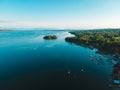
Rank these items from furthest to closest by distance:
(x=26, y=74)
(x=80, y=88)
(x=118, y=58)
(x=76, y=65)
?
(x=118, y=58) → (x=76, y=65) → (x=26, y=74) → (x=80, y=88)

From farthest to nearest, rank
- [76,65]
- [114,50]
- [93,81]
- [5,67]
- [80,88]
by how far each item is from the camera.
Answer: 1. [114,50]
2. [76,65]
3. [5,67]
4. [93,81]
5. [80,88]

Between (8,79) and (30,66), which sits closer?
(8,79)

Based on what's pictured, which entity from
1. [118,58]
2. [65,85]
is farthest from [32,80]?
[118,58]

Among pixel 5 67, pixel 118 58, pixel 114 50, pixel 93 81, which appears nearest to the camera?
pixel 93 81

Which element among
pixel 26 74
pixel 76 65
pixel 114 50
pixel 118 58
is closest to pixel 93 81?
pixel 76 65

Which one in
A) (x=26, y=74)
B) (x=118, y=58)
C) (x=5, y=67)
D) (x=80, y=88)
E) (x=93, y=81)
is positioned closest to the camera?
(x=80, y=88)

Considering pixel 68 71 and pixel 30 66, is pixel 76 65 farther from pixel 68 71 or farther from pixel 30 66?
pixel 30 66

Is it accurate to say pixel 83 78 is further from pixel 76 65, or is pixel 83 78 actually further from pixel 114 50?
pixel 114 50

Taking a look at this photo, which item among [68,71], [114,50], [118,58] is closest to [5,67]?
[68,71]

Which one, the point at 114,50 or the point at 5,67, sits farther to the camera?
the point at 114,50
